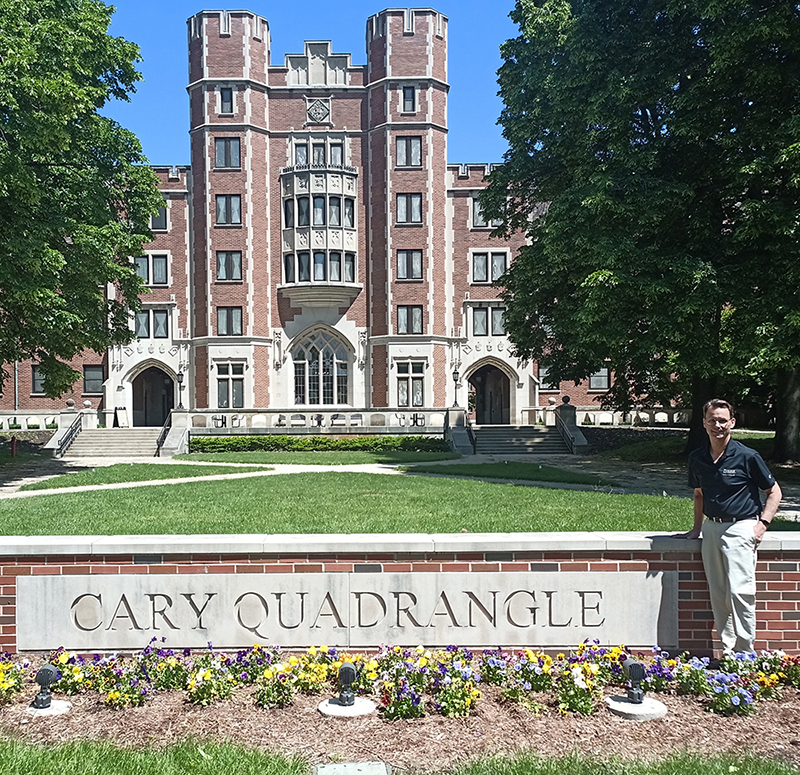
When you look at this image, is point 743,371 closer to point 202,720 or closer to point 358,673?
point 358,673

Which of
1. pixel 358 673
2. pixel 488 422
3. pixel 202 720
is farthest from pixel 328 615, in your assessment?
pixel 488 422

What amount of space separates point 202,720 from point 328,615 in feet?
4.39

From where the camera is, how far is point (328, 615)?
20.1ft

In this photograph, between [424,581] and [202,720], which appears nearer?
[202,720]

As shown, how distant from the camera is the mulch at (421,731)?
4.64 metres

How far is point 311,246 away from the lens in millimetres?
38219

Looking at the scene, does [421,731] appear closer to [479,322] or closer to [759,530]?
[759,530]

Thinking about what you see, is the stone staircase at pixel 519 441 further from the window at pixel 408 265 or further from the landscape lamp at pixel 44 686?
the landscape lamp at pixel 44 686

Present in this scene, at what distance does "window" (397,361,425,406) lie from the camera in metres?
38.3

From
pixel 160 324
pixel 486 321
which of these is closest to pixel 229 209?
pixel 160 324

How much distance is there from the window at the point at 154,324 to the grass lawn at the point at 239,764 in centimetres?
3701

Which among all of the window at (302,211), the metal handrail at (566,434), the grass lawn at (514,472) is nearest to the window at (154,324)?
the window at (302,211)

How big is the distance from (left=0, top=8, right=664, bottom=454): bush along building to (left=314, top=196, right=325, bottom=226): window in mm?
50

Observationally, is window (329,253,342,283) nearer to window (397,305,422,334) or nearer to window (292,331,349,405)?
window (292,331,349,405)
